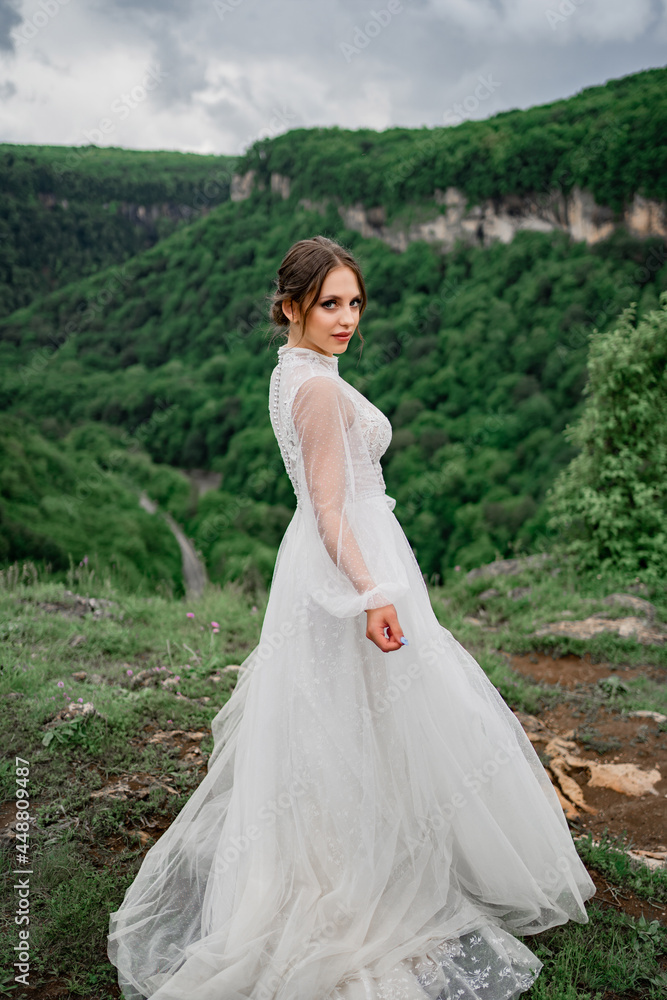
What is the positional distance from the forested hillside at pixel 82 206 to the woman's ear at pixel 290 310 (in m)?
54.3

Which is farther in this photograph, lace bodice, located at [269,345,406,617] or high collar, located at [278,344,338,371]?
high collar, located at [278,344,338,371]

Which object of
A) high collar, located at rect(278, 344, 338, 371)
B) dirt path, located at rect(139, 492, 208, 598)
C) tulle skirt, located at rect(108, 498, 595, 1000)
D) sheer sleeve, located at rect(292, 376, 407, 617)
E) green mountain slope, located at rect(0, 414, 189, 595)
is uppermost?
high collar, located at rect(278, 344, 338, 371)

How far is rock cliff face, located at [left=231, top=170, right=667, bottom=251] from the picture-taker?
3584 centimetres

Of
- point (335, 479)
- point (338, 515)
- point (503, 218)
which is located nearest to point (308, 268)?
point (335, 479)

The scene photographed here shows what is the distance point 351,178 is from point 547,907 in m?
54.6

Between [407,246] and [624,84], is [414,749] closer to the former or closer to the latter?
[624,84]

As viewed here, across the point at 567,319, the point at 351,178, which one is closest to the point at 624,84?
the point at 567,319

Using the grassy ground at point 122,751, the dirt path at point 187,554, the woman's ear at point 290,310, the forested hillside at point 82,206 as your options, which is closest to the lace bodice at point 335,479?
the woman's ear at point 290,310

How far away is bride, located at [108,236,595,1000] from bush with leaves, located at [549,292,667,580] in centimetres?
435

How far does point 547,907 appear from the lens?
194 cm

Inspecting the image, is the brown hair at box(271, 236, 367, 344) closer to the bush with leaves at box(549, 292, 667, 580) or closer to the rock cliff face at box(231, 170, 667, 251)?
the bush with leaves at box(549, 292, 667, 580)

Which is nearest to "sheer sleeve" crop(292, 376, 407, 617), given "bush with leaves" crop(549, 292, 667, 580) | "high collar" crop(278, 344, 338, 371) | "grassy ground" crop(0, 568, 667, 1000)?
"high collar" crop(278, 344, 338, 371)

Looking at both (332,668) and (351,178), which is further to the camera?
(351,178)

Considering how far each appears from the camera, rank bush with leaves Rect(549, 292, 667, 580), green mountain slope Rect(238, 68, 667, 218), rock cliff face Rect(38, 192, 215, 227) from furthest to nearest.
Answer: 1. rock cliff face Rect(38, 192, 215, 227)
2. green mountain slope Rect(238, 68, 667, 218)
3. bush with leaves Rect(549, 292, 667, 580)
